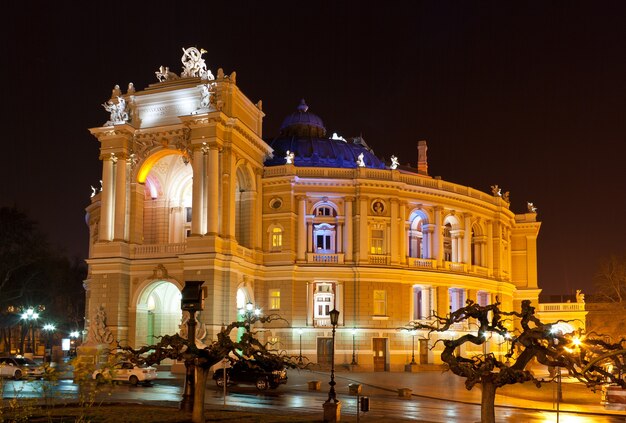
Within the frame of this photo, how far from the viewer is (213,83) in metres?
59.0

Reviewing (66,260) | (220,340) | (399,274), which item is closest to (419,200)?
(399,274)

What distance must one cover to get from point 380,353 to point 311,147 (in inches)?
845

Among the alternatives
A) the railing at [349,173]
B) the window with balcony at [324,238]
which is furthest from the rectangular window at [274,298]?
the railing at [349,173]

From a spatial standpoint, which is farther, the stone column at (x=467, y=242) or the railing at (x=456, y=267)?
the stone column at (x=467, y=242)

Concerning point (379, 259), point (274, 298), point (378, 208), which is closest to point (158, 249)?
point (274, 298)

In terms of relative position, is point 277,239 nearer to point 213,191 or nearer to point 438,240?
point 213,191

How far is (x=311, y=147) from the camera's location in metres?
75.3

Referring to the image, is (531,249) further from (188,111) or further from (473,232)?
(188,111)

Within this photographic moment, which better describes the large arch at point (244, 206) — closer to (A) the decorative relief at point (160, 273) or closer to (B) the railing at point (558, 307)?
(A) the decorative relief at point (160, 273)

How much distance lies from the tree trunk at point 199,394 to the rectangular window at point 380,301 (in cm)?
4242

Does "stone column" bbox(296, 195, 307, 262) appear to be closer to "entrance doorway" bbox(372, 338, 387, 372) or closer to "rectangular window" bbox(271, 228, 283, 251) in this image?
"rectangular window" bbox(271, 228, 283, 251)

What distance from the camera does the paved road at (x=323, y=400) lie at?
31875 millimetres

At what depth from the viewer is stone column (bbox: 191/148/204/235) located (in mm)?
57625

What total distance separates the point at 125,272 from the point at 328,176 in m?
18.7
